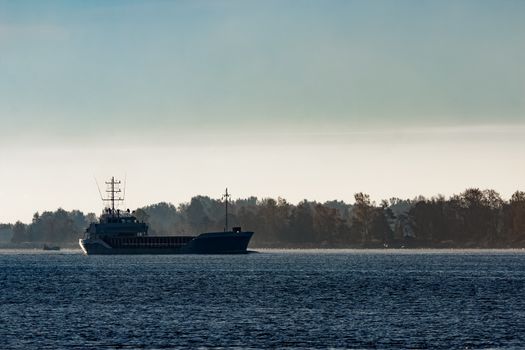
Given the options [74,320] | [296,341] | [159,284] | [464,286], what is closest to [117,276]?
[159,284]

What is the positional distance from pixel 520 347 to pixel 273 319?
26.7m

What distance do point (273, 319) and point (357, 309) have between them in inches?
521

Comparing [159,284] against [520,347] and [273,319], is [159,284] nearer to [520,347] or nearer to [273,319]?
[273,319]

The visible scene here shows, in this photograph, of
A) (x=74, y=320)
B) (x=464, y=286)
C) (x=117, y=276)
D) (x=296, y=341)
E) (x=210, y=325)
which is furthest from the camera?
(x=117, y=276)

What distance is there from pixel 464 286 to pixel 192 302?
44676mm

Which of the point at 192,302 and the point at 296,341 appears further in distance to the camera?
the point at 192,302

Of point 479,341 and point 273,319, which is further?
point 273,319

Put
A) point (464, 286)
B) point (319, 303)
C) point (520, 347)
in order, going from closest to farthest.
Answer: point (520, 347) → point (319, 303) → point (464, 286)

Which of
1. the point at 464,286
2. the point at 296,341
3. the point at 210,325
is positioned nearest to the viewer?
the point at 296,341

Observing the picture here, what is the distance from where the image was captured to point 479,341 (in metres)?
77.1

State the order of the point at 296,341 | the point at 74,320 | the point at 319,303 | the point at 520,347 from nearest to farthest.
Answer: the point at 520,347
the point at 296,341
the point at 74,320
the point at 319,303

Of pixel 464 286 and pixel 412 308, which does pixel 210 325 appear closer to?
pixel 412 308

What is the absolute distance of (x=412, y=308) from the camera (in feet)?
351

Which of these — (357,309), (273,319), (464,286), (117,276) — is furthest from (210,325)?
(117,276)
